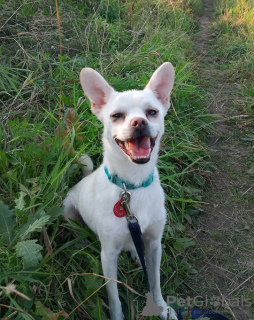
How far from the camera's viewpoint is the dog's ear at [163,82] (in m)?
1.97

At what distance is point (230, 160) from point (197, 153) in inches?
18.0

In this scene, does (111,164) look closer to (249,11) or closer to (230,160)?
(230,160)

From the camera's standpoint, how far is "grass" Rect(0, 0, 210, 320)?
1714 millimetres

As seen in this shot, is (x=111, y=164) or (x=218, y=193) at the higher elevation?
(x=111, y=164)

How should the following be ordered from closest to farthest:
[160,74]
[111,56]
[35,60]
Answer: [160,74]
[35,60]
[111,56]

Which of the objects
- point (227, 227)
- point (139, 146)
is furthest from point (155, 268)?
point (227, 227)

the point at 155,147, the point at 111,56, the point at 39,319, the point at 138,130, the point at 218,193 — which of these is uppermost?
the point at 138,130

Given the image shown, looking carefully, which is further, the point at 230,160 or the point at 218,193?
the point at 230,160

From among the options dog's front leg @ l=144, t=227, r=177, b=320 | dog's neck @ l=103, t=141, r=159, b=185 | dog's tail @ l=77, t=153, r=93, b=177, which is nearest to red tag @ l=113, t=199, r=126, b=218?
dog's neck @ l=103, t=141, r=159, b=185

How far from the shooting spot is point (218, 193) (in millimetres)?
3025

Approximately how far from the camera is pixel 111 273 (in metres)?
1.83

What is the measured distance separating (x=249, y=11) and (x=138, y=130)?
21.8 ft

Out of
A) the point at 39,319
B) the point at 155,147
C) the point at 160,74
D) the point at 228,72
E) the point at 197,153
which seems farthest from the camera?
the point at 228,72

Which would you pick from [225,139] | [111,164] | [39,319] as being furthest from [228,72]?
[39,319]
